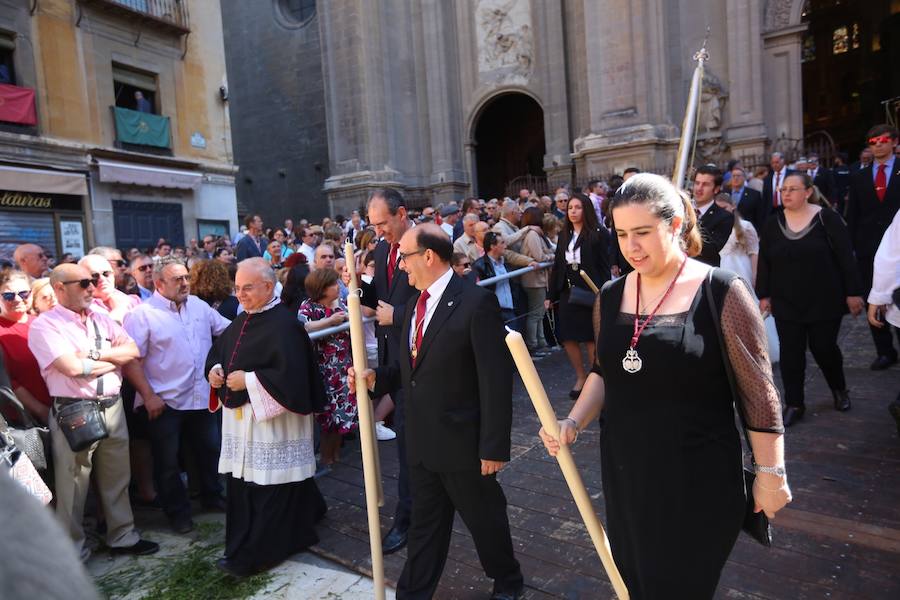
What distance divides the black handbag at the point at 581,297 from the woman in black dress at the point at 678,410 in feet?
12.9

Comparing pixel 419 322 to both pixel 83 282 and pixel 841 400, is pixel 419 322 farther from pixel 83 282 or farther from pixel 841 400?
pixel 841 400

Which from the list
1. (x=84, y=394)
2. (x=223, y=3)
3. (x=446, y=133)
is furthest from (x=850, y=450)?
(x=223, y=3)

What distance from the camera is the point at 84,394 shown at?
4.26 m

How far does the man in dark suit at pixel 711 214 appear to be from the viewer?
5.61 metres

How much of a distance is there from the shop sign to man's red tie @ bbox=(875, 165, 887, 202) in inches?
694

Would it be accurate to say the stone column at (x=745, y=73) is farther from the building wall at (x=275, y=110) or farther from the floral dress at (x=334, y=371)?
the building wall at (x=275, y=110)

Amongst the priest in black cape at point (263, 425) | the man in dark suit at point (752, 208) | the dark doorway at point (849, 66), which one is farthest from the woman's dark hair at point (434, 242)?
the dark doorway at point (849, 66)

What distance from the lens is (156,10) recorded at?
19438 mm

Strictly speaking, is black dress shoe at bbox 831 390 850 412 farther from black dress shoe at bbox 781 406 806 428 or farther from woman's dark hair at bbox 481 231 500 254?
woman's dark hair at bbox 481 231 500 254

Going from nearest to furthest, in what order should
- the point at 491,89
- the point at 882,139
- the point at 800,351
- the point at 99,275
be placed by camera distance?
the point at 99,275 → the point at 800,351 → the point at 882,139 → the point at 491,89

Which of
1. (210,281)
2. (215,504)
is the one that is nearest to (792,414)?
(215,504)

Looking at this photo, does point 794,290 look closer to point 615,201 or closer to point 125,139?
point 615,201

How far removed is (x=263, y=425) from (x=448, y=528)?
4.78 feet

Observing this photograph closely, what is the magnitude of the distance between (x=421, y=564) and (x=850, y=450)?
3.38 metres
